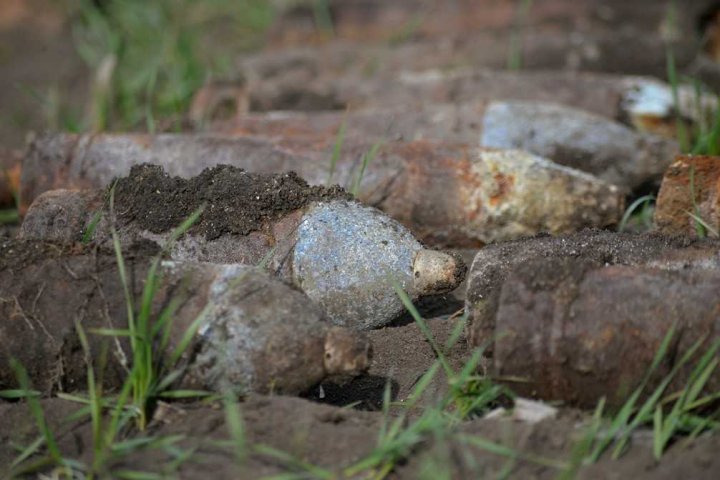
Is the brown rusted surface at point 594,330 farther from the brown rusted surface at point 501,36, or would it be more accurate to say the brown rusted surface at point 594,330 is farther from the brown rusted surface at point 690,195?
the brown rusted surface at point 501,36

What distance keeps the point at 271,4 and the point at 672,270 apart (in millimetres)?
5334

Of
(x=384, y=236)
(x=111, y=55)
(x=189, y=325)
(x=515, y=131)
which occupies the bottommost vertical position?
(x=189, y=325)

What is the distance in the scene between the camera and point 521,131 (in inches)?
150

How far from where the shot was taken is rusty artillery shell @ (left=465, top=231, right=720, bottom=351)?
96.0 inches

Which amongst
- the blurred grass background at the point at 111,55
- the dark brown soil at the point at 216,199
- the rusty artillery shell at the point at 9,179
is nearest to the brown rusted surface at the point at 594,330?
the dark brown soil at the point at 216,199

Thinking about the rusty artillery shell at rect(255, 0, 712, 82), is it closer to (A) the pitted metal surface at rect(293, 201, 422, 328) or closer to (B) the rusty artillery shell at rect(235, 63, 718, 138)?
(B) the rusty artillery shell at rect(235, 63, 718, 138)

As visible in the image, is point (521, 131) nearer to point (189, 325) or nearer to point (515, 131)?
point (515, 131)

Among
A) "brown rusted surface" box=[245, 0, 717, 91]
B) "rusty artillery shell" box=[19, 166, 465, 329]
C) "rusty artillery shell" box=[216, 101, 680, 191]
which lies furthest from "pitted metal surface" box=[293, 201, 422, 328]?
"brown rusted surface" box=[245, 0, 717, 91]

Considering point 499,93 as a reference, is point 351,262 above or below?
below

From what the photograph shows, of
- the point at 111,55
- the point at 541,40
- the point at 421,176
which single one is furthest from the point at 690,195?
the point at 111,55

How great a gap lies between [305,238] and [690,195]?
1159 millimetres

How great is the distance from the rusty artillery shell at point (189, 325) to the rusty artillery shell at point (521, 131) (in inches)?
59.1

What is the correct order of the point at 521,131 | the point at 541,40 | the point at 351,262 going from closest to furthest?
the point at 351,262, the point at 521,131, the point at 541,40

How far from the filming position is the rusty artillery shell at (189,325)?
220cm
